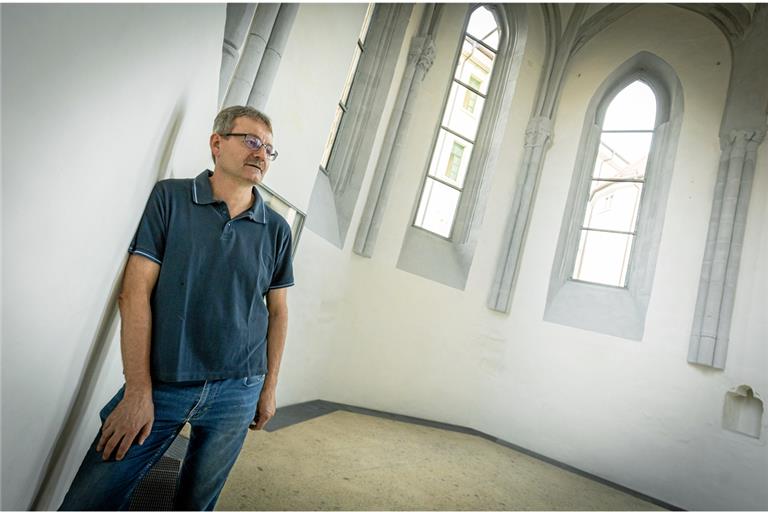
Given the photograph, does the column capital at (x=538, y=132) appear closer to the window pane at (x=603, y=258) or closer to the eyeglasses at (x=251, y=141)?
the window pane at (x=603, y=258)

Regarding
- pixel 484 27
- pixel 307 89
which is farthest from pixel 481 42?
pixel 307 89

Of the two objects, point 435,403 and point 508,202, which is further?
point 508,202

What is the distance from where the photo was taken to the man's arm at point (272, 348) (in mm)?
1265

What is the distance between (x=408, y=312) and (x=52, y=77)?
4.59 meters

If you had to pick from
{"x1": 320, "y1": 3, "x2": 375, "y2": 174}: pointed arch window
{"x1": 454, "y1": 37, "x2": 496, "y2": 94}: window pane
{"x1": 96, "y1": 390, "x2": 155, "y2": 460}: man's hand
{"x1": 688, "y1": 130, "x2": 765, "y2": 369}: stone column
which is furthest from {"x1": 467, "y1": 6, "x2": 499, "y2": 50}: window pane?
{"x1": 96, "y1": 390, "x2": 155, "y2": 460}: man's hand

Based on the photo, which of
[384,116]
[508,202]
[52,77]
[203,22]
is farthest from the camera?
[508,202]

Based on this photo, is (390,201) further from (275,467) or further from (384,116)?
(275,467)

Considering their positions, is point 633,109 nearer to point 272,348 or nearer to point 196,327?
point 272,348

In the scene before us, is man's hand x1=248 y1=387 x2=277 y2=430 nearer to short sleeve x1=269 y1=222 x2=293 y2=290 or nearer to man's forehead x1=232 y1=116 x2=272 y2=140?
short sleeve x1=269 y1=222 x2=293 y2=290

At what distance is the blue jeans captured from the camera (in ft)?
3.12

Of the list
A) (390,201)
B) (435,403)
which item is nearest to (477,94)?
(390,201)

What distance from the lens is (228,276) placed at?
1072 mm

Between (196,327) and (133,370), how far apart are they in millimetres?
165

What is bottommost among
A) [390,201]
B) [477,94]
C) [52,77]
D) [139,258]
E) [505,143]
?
[139,258]
